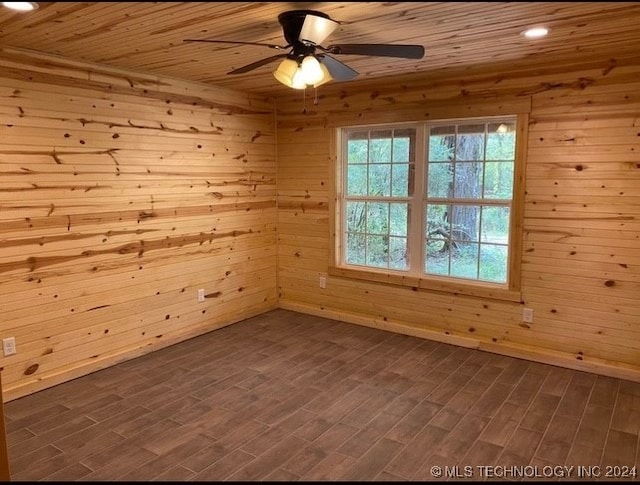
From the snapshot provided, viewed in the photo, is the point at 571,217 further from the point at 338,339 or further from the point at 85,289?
the point at 85,289

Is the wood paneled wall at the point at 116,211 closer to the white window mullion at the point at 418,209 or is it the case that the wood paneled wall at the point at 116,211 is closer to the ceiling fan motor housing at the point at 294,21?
→ the white window mullion at the point at 418,209

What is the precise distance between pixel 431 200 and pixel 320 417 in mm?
2299

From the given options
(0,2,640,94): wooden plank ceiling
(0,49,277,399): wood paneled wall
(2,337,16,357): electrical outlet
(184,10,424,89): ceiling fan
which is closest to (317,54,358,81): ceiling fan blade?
(184,10,424,89): ceiling fan

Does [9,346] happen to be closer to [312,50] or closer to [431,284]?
[312,50]

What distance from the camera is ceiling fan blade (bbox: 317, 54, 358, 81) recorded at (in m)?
2.71

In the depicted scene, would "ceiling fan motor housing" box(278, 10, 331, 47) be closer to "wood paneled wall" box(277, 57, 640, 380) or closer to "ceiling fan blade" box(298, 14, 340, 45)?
"ceiling fan blade" box(298, 14, 340, 45)

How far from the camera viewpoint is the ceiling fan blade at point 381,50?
2541 mm

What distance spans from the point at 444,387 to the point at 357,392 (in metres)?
0.64

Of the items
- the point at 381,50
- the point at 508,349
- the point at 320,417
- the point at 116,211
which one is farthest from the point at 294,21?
the point at 508,349

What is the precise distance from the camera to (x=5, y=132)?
318 centimetres

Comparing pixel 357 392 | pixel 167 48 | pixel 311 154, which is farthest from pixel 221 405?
pixel 311 154

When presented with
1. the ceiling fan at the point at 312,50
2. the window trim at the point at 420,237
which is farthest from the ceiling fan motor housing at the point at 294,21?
the window trim at the point at 420,237

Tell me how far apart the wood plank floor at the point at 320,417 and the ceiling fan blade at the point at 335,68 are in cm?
211

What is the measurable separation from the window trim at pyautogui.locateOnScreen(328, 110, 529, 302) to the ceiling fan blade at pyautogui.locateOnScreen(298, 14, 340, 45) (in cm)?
187
